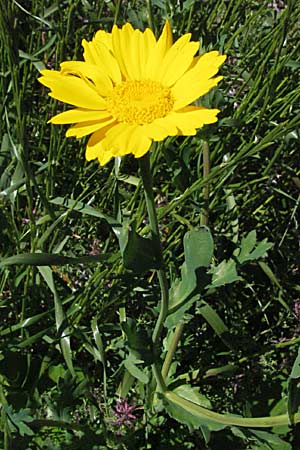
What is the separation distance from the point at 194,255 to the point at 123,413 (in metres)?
0.33

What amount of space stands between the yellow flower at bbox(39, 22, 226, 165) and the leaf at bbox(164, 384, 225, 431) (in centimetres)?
45

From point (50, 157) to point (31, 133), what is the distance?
0.22 metres

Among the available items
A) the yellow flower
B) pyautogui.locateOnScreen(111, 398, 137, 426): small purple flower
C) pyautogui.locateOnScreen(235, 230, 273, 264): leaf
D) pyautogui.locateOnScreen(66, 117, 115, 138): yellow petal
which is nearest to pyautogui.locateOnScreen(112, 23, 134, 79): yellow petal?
the yellow flower

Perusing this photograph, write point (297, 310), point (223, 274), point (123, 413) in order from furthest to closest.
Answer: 1. point (297, 310)
2. point (123, 413)
3. point (223, 274)

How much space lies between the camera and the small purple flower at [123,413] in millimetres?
1046

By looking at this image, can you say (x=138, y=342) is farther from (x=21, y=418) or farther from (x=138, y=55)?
(x=138, y=55)

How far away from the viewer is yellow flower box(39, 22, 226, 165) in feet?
1.93

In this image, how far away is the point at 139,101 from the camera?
64 centimetres

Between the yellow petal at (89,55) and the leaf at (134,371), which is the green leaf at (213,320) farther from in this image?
the yellow petal at (89,55)

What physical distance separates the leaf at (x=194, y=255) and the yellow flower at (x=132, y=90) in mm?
217

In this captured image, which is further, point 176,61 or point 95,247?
point 95,247

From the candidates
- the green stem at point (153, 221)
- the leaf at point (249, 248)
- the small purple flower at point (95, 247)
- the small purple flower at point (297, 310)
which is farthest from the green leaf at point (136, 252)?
the small purple flower at point (297, 310)

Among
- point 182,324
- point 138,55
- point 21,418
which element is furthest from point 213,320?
point 138,55

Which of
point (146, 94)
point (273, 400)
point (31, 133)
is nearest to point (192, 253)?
point (146, 94)
